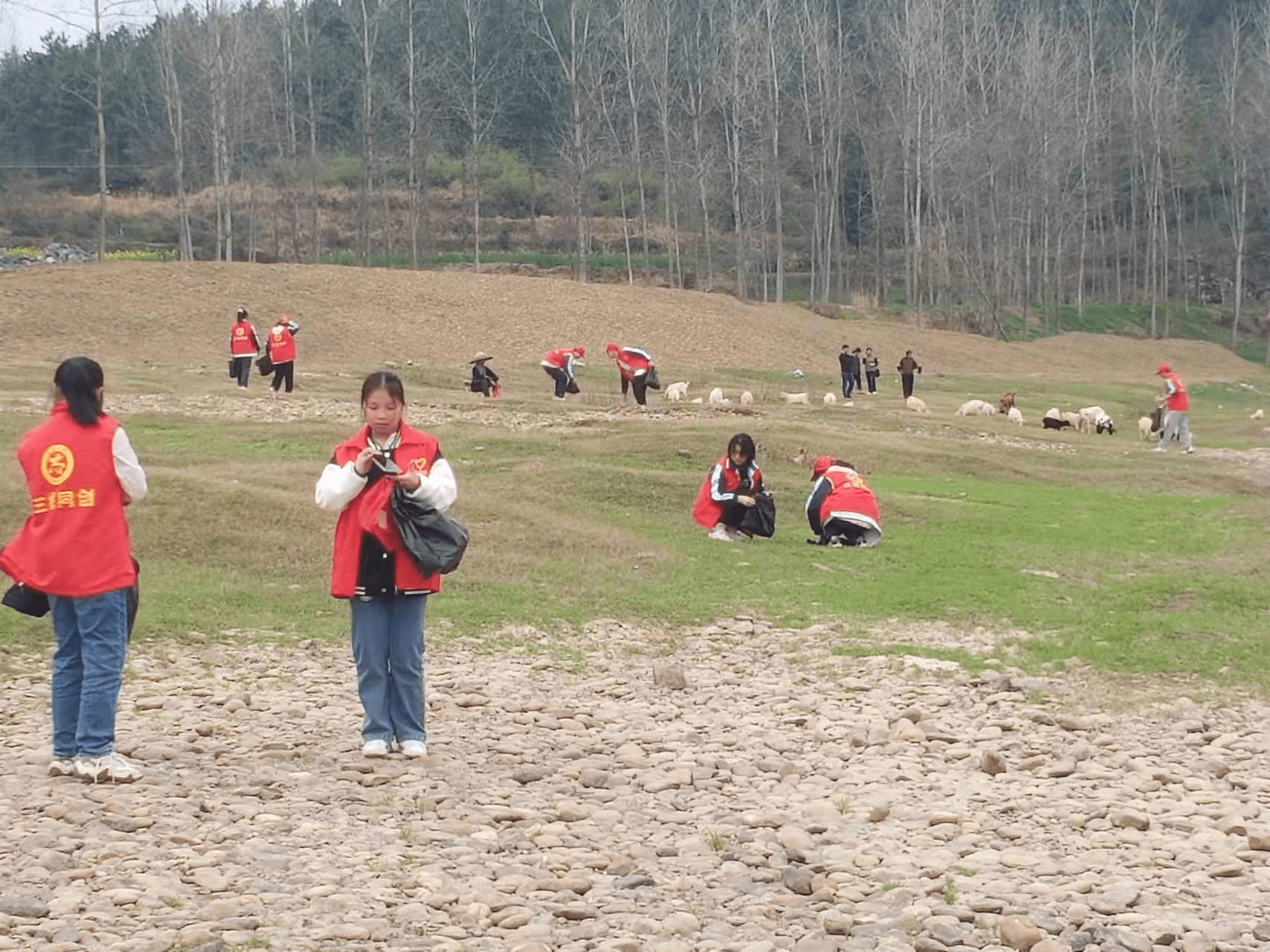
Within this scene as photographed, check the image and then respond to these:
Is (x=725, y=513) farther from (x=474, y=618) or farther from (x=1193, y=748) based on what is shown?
(x=1193, y=748)

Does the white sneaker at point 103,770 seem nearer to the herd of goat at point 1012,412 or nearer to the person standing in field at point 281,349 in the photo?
the person standing in field at point 281,349

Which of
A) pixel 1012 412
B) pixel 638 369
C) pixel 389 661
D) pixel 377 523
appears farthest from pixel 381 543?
pixel 1012 412

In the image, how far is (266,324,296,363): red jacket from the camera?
31328 mm

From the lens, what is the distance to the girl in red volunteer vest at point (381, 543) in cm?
790

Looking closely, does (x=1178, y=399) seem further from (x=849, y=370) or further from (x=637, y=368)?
(x=849, y=370)

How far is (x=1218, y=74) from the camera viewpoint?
10231 cm

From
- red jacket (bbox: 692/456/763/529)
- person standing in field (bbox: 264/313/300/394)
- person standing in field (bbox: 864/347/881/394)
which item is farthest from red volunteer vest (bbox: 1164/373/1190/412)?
person standing in field (bbox: 264/313/300/394)

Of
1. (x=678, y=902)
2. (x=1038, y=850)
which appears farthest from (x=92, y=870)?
(x=1038, y=850)

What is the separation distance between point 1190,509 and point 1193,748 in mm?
13871

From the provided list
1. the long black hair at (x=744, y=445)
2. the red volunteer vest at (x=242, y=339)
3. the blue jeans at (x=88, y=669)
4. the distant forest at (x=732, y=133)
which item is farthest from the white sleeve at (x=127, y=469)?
the distant forest at (x=732, y=133)

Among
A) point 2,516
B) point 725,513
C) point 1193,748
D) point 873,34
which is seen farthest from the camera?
point 873,34

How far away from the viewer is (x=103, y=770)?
7.70 metres

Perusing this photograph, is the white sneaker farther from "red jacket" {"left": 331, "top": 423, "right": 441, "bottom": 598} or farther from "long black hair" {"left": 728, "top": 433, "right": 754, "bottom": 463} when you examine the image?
"long black hair" {"left": 728, "top": 433, "right": 754, "bottom": 463}

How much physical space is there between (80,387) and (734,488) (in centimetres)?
1060
